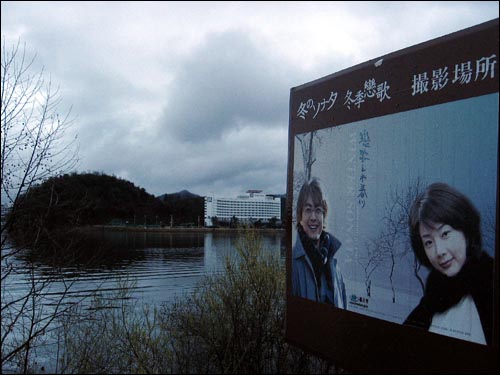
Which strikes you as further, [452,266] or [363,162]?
[363,162]

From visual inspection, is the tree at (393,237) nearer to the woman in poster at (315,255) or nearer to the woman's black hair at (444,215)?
the woman's black hair at (444,215)

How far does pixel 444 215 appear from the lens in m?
4.03

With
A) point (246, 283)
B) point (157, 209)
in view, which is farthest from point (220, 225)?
point (246, 283)

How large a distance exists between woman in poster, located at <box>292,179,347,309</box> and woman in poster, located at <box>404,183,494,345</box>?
115 cm

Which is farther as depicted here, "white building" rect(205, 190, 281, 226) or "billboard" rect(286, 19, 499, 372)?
"white building" rect(205, 190, 281, 226)

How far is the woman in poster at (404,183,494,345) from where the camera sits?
371cm

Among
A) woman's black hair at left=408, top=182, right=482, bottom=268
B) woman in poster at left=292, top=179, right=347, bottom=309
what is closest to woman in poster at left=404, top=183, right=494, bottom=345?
woman's black hair at left=408, top=182, right=482, bottom=268

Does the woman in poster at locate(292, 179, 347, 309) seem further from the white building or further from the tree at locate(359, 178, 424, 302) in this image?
the white building

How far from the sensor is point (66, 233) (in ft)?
27.0

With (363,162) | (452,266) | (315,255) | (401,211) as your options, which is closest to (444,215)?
(452,266)

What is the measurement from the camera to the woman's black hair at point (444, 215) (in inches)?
149

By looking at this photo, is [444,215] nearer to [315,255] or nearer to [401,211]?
[401,211]

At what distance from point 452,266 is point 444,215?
1.37 ft

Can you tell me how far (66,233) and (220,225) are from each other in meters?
120
